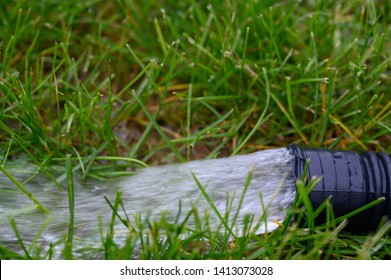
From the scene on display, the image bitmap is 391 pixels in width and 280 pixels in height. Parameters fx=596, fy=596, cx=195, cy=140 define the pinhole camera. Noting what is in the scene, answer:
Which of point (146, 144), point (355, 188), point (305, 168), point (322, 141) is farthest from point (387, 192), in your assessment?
point (146, 144)

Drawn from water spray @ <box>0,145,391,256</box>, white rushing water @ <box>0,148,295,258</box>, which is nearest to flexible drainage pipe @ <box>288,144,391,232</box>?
water spray @ <box>0,145,391,256</box>

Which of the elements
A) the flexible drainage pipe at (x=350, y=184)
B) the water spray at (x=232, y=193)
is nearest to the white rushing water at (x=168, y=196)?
the water spray at (x=232, y=193)

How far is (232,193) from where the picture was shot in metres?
1.88

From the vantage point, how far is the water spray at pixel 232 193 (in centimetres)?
171

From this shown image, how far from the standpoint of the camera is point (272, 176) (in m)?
1.91

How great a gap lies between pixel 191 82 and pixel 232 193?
580 millimetres

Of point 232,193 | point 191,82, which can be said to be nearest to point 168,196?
point 232,193

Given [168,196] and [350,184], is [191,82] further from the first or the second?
[350,184]

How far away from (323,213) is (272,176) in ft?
0.81

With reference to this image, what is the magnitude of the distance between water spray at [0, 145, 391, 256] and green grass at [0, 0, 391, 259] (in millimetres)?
87

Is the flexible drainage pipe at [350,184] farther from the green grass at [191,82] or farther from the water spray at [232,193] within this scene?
the green grass at [191,82]

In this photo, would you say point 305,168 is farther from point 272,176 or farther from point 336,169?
point 272,176

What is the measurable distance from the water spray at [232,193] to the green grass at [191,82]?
0.29ft

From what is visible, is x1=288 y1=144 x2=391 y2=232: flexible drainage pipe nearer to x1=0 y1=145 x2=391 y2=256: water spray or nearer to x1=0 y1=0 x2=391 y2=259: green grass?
x1=0 y1=145 x2=391 y2=256: water spray
